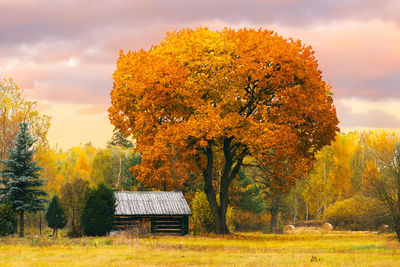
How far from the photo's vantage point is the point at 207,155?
1499 inches

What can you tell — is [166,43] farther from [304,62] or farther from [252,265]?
[252,265]

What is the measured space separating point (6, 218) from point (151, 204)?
1018cm

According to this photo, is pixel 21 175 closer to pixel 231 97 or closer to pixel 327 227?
pixel 231 97

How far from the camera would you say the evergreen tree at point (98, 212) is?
33844 mm

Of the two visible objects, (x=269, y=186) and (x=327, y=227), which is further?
(x=327, y=227)

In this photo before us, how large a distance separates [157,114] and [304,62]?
1095 cm

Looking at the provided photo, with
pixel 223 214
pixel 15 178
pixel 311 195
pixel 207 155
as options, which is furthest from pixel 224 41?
pixel 311 195

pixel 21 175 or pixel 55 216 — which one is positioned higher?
pixel 21 175

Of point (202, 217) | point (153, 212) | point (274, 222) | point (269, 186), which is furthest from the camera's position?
point (274, 222)

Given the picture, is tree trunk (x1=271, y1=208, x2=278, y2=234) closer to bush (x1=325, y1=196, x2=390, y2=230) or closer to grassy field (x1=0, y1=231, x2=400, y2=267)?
bush (x1=325, y1=196, x2=390, y2=230)

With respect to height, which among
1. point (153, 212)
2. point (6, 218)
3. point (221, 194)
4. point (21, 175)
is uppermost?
point (21, 175)

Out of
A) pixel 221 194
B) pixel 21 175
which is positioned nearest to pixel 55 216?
pixel 21 175

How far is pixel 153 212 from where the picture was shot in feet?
121

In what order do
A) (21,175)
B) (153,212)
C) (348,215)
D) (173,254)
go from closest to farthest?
(173,254) → (21,175) → (153,212) → (348,215)
